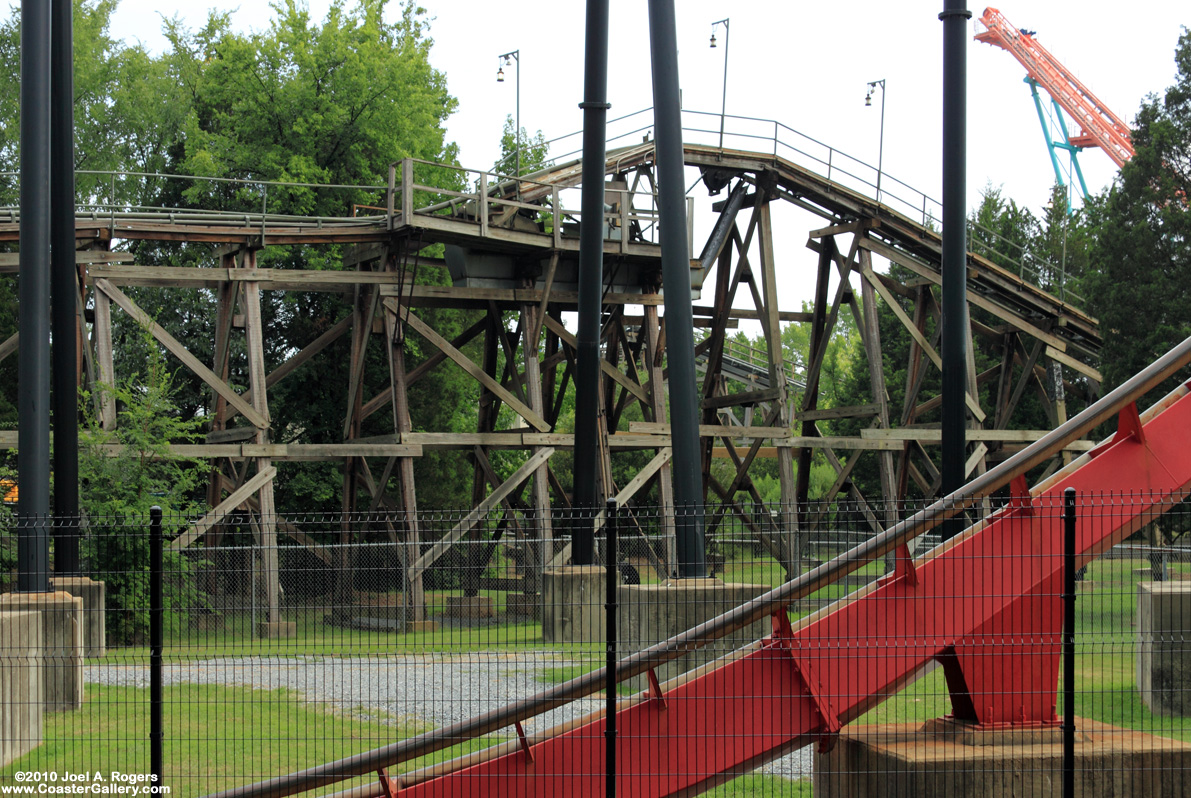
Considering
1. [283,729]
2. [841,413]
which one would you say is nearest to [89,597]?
[283,729]

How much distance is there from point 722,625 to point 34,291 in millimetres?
7066

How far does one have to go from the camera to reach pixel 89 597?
12.2 metres

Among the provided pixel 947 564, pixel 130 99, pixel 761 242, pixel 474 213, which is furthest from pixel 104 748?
pixel 130 99

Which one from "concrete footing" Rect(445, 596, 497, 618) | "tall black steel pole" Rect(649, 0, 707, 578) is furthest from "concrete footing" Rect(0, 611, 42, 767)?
"tall black steel pole" Rect(649, 0, 707, 578)

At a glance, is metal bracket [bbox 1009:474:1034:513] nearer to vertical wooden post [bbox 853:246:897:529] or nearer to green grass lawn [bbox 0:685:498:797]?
green grass lawn [bbox 0:685:498:797]

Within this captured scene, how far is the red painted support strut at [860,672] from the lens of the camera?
261 inches

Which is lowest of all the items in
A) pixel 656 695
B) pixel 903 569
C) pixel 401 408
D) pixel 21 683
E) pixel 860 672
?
pixel 21 683

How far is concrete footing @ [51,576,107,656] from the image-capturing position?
11.4 m

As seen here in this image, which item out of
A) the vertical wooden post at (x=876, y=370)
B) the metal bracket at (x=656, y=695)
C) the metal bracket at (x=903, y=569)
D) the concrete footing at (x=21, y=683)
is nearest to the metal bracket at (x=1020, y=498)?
the metal bracket at (x=903, y=569)

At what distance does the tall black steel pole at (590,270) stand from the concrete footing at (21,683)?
20.1 feet

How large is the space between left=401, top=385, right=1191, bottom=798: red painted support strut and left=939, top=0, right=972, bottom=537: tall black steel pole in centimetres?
331

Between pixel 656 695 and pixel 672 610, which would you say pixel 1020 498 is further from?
pixel 672 610

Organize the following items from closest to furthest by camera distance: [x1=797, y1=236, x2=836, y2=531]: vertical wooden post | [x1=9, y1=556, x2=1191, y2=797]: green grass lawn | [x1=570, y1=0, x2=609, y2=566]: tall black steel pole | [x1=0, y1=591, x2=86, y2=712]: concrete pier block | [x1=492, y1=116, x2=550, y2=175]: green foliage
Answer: [x1=9, y1=556, x2=1191, y2=797]: green grass lawn, [x1=0, y1=591, x2=86, y2=712]: concrete pier block, [x1=570, y1=0, x2=609, y2=566]: tall black steel pole, [x1=797, y1=236, x2=836, y2=531]: vertical wooden post, [x1=492, y1=116, x2=550, y2=175]: green foliage

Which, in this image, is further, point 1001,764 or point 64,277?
point 64,277
